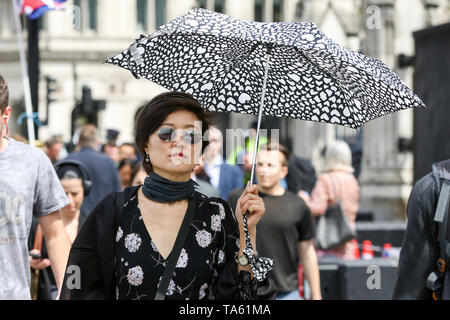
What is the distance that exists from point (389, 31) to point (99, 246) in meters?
13.0

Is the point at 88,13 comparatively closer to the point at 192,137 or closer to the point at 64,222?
the point at 64,222

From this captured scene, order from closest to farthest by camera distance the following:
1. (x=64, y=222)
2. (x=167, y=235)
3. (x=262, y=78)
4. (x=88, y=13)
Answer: (x=167, y=235) < (x=262, y=78) < (x=64, y=222) < (x=88, y=13)

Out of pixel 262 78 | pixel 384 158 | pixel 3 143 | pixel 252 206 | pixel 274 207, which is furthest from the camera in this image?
pixel 384 158

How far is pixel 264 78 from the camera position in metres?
4.50

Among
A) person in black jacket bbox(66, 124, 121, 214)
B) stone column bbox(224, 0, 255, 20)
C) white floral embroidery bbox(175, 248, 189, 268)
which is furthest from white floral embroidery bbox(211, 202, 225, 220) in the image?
stone column bbox(224, 0, 255, 20)

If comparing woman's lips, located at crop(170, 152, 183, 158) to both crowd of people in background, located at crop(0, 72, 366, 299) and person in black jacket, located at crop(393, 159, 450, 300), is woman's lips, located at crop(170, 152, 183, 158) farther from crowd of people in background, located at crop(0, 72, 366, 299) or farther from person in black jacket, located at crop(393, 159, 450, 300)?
→ person in black jacket, located at crop(393, 159, 450, 300)

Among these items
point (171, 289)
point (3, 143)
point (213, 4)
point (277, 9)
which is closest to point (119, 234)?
point (171, 289)

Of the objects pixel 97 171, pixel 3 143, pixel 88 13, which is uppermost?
pixel 88 13

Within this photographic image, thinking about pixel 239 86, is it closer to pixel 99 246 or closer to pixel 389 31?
pixel 99 246

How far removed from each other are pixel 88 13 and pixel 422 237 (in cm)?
4925

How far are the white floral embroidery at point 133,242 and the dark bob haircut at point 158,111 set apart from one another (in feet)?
1.07

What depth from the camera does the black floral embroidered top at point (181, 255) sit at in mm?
3910

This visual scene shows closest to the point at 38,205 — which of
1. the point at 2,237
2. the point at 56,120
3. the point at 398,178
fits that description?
the point at 2,237

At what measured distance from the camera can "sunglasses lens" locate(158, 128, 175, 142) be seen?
4.08 meters
